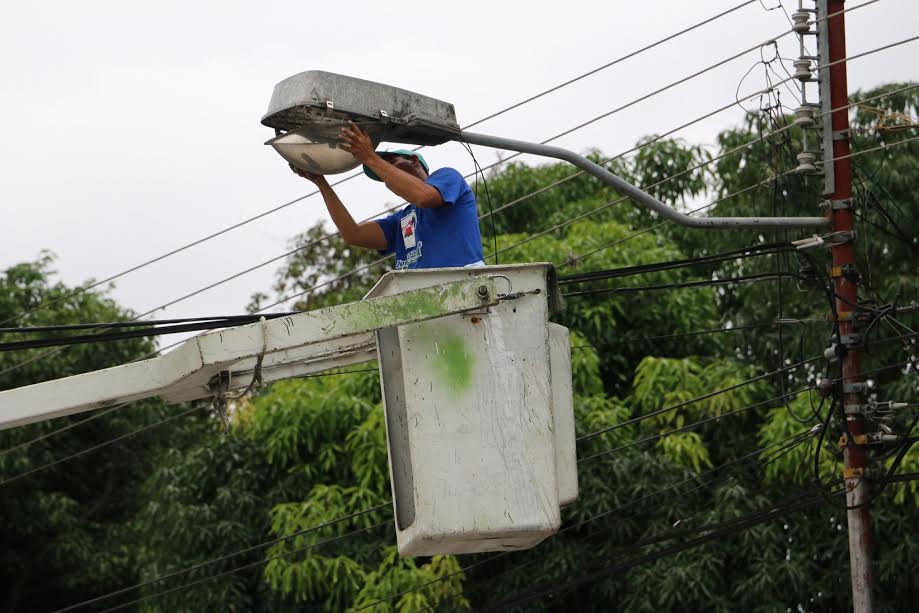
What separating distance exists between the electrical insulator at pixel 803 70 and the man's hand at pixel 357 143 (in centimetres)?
404

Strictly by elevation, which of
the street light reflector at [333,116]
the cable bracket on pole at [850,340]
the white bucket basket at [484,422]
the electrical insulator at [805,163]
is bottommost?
the cable bracket on pole at [850,340]

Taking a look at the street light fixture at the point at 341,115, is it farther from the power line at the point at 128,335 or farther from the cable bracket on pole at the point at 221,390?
the power line at the point at 128,335

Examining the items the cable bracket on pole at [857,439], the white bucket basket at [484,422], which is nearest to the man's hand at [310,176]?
the white bucket basket at [484,422]

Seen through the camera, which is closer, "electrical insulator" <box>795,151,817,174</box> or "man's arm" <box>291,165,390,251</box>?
"man's arm" <box>291,165,390,251</box>

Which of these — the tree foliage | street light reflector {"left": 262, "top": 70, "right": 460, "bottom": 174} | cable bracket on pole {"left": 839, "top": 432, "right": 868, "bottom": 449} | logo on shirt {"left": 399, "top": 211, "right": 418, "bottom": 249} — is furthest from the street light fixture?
the tree foliage

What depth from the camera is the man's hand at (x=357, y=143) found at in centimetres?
506

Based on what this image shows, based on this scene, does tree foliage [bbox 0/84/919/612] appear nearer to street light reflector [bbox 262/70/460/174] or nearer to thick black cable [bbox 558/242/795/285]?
thick black cable [bbox 558/242/795/285]

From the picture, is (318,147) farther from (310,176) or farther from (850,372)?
(850,372)

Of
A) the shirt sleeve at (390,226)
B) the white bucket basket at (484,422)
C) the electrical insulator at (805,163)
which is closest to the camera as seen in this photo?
the white bucket basket at (484,422)

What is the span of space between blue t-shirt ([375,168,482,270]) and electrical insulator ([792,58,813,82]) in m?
3.65

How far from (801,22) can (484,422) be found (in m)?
4.73

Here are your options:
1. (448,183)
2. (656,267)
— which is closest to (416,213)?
(448,183)

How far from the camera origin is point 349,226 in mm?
5664

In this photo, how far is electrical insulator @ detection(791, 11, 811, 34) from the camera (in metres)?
8.42
